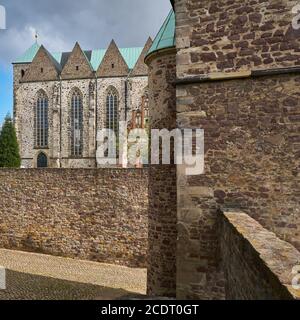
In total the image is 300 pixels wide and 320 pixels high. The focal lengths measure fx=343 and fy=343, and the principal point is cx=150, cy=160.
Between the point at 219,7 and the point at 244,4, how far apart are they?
1.28 ft

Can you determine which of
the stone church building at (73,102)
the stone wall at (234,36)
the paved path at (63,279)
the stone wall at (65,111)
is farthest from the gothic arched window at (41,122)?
the stone wall at (234,36)

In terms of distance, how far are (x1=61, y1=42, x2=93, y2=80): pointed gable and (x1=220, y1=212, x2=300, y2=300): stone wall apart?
36.9 meters

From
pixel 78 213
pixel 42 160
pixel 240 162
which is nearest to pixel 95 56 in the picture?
pixel 42 160

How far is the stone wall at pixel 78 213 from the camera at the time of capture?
46.8 feet

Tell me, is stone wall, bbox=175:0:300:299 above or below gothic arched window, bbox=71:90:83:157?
below

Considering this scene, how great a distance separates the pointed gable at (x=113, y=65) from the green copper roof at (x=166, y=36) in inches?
1250

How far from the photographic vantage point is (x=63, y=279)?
465 inches

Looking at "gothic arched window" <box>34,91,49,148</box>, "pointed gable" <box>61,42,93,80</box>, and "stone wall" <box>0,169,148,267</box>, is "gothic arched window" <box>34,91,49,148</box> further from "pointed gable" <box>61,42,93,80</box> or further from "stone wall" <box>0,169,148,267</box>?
"stone wall" <box>0,169,148,267</box>

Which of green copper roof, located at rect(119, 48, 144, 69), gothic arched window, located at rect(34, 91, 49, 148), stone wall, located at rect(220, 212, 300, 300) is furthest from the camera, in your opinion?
green copper roof, located at rect(119, 48, 144, 69)

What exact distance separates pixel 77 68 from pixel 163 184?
36.1 metres

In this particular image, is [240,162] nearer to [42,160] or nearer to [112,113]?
[112,113]

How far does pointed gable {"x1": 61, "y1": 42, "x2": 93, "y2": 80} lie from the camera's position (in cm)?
3951

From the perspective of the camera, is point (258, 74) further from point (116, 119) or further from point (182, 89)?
point (116, 119)

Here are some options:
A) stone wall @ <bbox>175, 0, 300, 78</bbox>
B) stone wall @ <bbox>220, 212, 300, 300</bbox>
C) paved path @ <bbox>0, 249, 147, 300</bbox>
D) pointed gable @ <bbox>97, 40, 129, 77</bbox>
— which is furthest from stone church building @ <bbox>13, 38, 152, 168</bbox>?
stone wall @ <bbox>220, 212, 300, 300</bbox>
